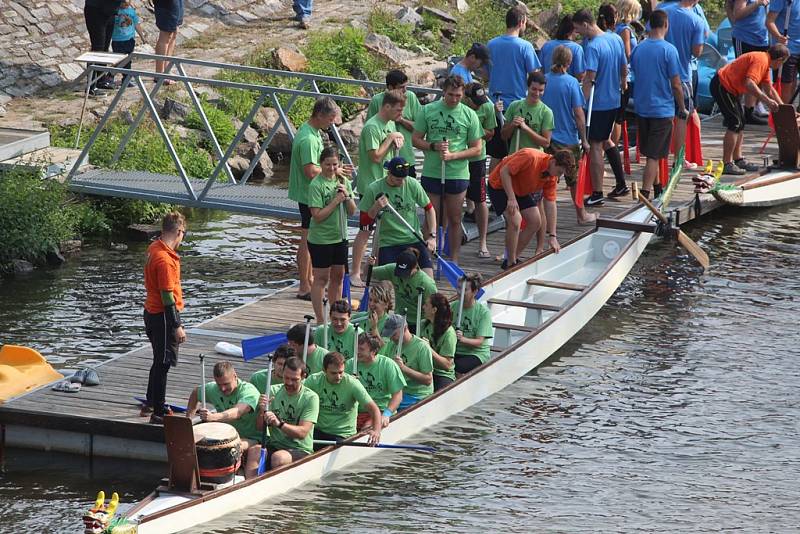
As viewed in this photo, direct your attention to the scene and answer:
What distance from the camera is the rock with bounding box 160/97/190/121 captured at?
845 inches

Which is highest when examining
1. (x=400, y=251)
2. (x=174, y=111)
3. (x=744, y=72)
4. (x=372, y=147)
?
(x=744, y=72)

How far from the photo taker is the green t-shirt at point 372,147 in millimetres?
14328

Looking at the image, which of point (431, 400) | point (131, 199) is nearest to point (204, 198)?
point (131, 199)

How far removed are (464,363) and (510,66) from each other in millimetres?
Result: 4603

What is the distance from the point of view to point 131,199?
1867 cm

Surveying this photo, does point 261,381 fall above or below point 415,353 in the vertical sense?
below

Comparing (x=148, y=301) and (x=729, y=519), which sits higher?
(x=148, y=301)

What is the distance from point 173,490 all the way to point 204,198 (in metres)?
7.25

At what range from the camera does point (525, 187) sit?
49.8ft

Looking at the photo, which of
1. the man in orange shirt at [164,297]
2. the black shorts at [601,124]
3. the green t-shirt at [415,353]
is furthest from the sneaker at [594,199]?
the man in orange shirt at [164,297]

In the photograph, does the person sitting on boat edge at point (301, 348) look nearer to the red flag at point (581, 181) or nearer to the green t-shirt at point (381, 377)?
the green t-shirt at point (381, 377)

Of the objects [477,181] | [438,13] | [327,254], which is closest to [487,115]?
[477,181]

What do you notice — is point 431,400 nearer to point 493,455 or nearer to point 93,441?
point 493,455

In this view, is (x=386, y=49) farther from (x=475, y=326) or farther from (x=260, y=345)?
(x=260, y=345)
